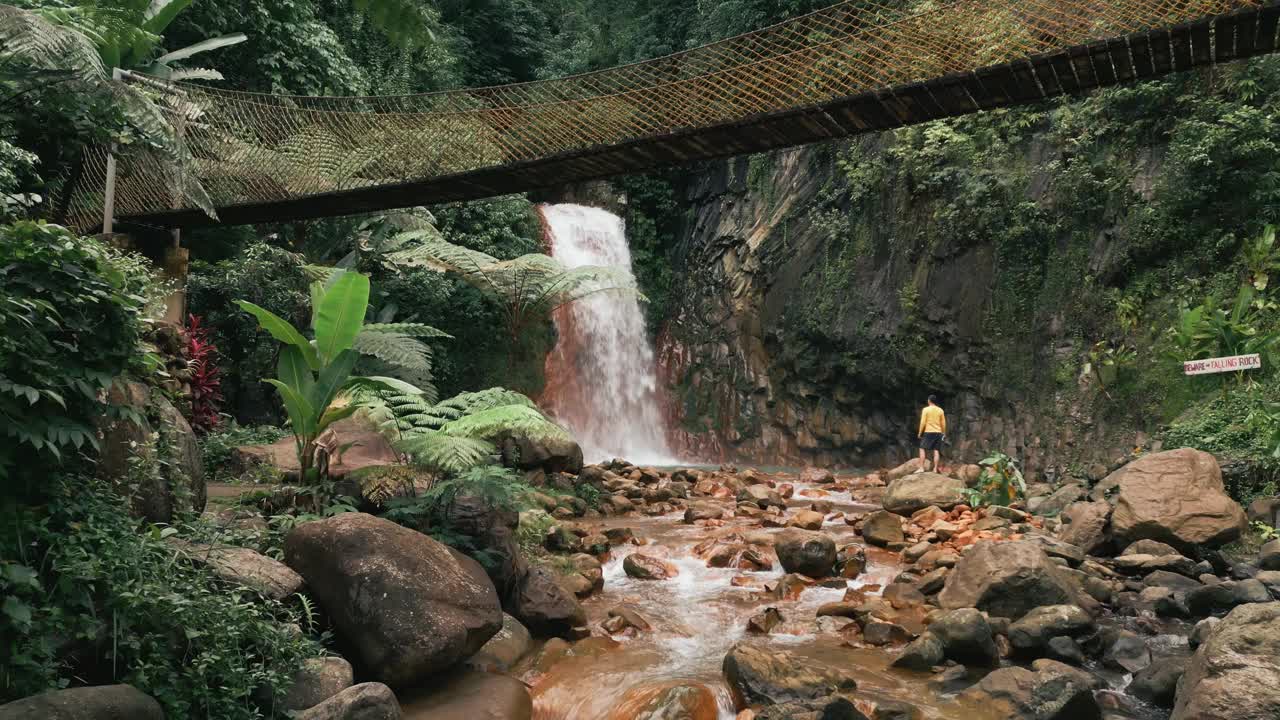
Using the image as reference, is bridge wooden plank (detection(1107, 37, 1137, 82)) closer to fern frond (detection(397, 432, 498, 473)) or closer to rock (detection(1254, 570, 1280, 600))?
rock (detection(1254, 570, 1280, 600))

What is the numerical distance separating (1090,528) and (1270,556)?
107cm

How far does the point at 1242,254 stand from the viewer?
756 centimetres

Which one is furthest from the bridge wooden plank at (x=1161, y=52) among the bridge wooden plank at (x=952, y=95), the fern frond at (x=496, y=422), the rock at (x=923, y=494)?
the fern frond at (x=496, y=422)

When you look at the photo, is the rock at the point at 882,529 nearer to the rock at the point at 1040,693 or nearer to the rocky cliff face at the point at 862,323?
the rocky cliff face at the point at 862,323

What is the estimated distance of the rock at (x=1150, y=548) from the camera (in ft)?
17.9

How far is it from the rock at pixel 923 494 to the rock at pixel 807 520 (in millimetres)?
814

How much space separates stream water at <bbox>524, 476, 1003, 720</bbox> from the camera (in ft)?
12.4

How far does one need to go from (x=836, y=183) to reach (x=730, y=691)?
9.69 m

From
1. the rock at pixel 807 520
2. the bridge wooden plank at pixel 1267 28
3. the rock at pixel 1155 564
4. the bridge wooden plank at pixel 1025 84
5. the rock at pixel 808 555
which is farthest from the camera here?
the rock at pixel 807 520

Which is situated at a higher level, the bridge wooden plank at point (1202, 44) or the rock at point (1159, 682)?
the bridge wooden plank at point (1202, 44)

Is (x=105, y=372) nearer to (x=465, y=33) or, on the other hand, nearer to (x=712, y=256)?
Result: (x=712, y=256)

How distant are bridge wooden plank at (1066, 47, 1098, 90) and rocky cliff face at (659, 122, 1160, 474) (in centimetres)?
400

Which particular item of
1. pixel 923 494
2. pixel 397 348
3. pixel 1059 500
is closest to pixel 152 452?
pixel 397 348

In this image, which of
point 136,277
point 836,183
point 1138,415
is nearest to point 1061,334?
point 1138,415
